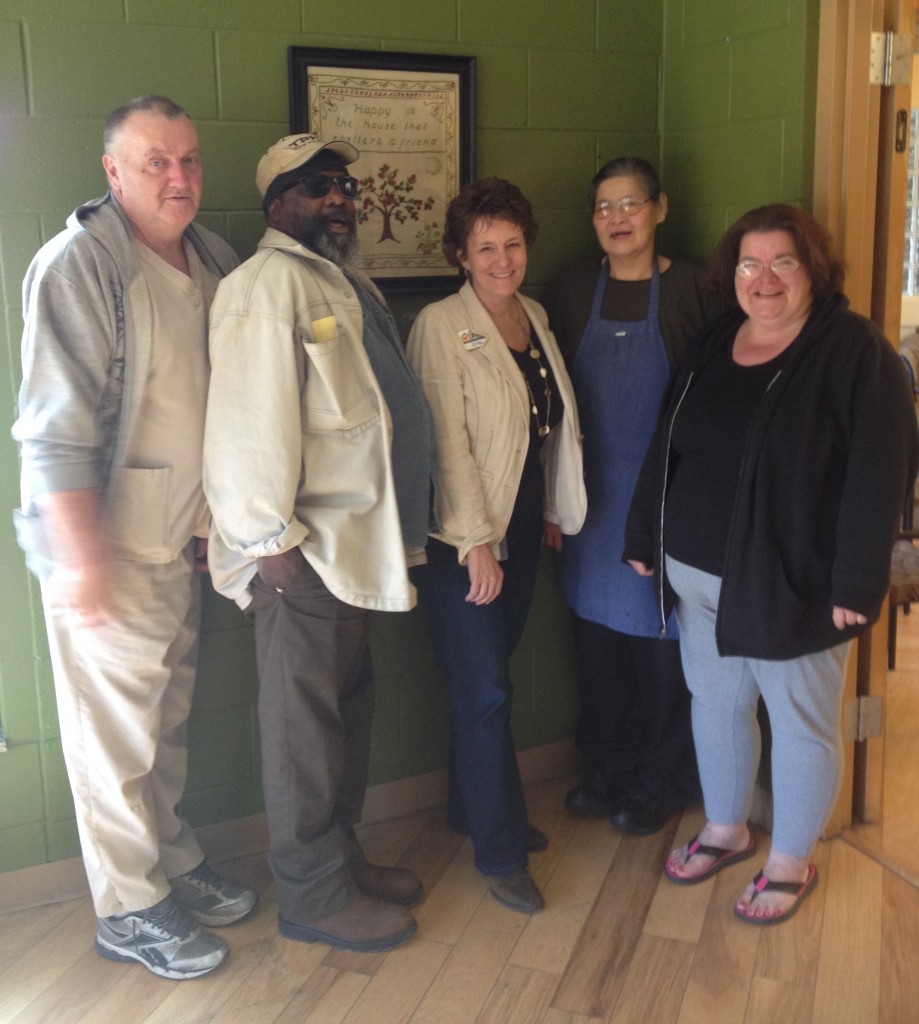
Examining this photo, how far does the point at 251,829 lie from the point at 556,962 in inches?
34.6

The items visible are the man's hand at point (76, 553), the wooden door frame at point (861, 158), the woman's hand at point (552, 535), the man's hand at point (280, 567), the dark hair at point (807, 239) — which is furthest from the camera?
the woman's hand at point (552, 535)

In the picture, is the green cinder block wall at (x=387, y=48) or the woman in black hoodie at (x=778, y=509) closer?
the woman in black hoodie at (x=778, y=509)

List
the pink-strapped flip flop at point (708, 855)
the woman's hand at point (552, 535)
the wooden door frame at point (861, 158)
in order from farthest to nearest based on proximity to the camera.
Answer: the woman's hand at point (552, 535)
the pink-strapped flip flop at point (708, 855)
the wooden door frame at point (861, 158)

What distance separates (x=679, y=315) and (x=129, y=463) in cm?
136

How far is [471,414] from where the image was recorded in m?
2.36

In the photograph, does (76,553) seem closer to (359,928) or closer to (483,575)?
(483,575)

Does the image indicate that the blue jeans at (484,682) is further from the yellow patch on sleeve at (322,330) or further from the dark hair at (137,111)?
the dark hair at (137,111)

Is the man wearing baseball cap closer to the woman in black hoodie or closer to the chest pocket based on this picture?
the chest pocket

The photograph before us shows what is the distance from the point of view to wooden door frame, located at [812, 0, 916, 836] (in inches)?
96.4

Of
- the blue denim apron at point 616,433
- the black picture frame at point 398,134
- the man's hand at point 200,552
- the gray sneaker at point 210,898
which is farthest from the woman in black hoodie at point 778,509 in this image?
the gray sneaker at point 210,898

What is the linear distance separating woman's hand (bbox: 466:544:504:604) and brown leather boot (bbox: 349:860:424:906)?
718 millimetres

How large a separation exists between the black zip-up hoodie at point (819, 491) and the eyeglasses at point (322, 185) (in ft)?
3.21

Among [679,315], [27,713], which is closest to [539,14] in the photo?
[679,315]

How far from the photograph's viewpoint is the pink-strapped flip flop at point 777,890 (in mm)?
2422
